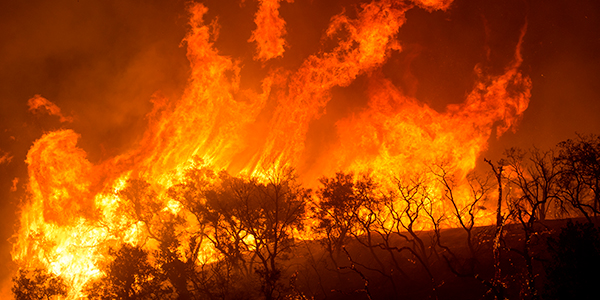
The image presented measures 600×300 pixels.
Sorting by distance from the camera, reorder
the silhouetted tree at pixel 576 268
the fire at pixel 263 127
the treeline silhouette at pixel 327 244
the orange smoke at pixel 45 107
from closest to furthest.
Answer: the silhouetted tree at pixel 576 268, the treeline silhouette at pixel 327 244, the fire at pixel 263 127, the orange smoke at pixel 45 107

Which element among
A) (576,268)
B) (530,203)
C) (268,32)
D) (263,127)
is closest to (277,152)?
(263,127)

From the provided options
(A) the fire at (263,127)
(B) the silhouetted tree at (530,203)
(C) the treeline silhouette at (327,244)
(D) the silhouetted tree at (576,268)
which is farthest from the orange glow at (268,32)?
(D) the silhouetted tree at (576,268)

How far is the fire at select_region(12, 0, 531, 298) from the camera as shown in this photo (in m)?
39.5

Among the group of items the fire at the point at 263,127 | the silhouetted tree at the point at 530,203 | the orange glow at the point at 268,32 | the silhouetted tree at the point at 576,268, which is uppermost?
the orange glow at the point at 268,32

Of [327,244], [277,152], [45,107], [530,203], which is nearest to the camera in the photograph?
[530,203]

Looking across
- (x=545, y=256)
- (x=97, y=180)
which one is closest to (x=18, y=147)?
(x=97, y=180)

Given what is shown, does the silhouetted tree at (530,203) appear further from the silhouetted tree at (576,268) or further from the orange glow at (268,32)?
the orange glow at (268,32)

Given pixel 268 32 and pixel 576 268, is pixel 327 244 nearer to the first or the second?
pixel 576 268

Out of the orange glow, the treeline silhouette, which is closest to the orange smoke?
the treeline silhouette

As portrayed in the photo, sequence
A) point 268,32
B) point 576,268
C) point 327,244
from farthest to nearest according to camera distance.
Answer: point 268,32 < point 327,244 < point 576,268

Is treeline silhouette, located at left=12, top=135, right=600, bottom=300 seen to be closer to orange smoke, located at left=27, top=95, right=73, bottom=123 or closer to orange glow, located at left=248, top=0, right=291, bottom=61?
orange smoke, located at left=27, top=95, right=73, bottom=123

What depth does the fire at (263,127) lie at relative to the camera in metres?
39.5

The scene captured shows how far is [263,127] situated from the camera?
4469cm

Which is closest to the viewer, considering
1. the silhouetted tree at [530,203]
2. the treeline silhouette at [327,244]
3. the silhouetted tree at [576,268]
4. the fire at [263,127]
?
the silhouetted tree at [576,268]
